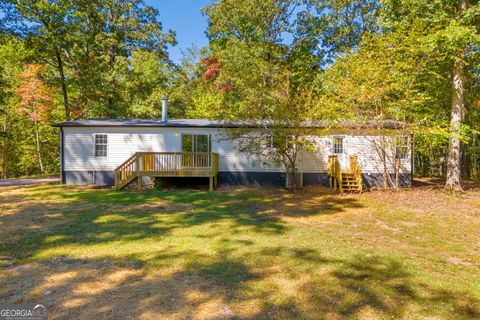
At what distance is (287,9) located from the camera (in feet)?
76.7

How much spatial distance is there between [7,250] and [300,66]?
22797 mm

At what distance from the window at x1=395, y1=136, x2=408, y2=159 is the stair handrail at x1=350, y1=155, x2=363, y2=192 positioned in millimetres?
1886

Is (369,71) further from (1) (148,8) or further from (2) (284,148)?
(1) (148,8)

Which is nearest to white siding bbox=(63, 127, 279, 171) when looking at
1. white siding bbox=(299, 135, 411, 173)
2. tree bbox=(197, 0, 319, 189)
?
white siding bbox=(299, 135, 411, 173)

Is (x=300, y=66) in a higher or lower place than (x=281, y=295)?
higher

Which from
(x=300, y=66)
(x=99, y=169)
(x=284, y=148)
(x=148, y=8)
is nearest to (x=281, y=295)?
(x=284, y=148)

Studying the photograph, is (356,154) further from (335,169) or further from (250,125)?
(250,125)

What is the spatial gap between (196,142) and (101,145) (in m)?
5.13

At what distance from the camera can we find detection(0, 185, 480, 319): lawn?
359cm

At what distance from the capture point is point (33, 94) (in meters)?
23.5

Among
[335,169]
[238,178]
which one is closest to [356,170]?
[335,169]

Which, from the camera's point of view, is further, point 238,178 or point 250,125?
point 238,178

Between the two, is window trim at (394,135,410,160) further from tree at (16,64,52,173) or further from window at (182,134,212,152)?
tree at (16,64,52,173)

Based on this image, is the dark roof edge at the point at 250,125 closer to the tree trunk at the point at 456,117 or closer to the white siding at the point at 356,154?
the white siding at the point at 356,154
